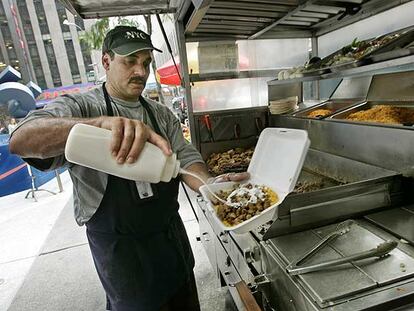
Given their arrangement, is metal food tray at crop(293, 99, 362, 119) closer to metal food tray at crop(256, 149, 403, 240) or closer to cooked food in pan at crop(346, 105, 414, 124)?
cooked food in pan at crop(346, 105, 414, 124)

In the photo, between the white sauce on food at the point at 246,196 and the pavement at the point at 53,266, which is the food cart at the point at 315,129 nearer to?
the white sauce on food at the point at 246,196

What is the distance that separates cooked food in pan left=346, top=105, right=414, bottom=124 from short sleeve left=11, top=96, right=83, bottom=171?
5.72 feet

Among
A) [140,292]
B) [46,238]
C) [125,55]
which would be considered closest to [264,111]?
[125,55]

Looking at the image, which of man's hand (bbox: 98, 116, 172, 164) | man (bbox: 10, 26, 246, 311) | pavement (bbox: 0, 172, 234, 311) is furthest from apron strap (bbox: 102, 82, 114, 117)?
pavement (bbox: 0, 172, 234, 311)

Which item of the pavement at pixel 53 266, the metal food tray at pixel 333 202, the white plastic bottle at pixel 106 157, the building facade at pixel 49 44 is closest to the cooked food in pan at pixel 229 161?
the pavement at pixel 53 266

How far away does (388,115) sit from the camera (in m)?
1.70

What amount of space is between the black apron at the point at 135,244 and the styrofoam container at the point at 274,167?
0.93ft

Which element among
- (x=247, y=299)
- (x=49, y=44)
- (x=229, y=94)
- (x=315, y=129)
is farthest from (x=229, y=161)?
(x=49, y=44)

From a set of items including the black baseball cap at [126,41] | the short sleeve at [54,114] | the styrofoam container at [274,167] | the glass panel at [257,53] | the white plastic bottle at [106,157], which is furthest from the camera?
the glass panel at [257,53]

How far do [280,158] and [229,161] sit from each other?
1167mm

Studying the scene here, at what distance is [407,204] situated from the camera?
1.32 m

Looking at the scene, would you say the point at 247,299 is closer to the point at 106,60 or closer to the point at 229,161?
the point at 106,60

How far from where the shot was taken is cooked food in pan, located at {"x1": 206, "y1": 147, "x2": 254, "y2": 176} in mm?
2256

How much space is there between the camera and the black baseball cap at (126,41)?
1263 mm
